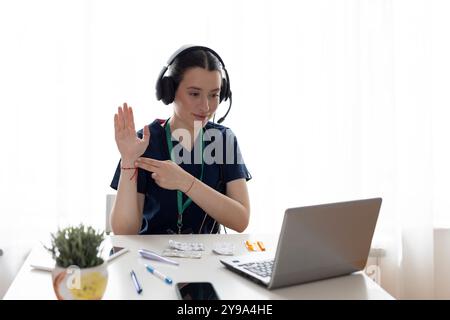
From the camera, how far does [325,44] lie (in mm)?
2465

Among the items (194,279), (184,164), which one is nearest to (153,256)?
(194,279)

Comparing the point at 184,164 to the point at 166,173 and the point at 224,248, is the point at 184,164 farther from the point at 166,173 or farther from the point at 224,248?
the point at 224,248

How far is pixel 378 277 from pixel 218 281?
1630 mm

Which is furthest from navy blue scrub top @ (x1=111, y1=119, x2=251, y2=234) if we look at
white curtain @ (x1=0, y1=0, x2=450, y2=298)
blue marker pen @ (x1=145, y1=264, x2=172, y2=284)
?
white curtain @ (x1=0, y1=0, x2=450, y2=298)

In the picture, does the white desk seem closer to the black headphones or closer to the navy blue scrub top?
the navy blue scrub top

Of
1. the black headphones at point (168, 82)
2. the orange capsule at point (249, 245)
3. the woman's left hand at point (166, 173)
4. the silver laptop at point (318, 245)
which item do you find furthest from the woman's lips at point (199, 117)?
the silver laptop at point (318, 245)

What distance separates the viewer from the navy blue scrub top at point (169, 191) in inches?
66.9

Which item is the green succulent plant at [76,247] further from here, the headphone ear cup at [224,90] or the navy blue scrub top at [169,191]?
the headphone ear cup at [224,90]

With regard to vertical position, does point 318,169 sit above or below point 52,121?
below

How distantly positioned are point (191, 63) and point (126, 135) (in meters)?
0.32

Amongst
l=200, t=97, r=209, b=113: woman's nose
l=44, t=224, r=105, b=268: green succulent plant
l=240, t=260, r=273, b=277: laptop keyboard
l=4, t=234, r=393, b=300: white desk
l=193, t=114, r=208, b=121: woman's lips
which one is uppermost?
l=200, t=97, r=209, b=113: woman's nose

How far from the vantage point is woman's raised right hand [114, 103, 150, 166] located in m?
1.48
